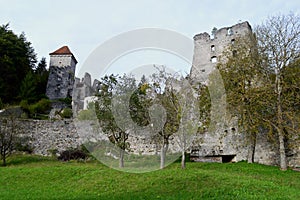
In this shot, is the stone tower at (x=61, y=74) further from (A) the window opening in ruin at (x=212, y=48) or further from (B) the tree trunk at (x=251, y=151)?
(B) the tree trunk at (x=251, y=151)

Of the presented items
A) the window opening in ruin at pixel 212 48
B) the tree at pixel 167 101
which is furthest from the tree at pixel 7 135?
the window opening in ruin at pixel 212 48

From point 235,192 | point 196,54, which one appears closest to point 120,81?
point 235,192

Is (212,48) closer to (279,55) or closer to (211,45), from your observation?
(211,45)

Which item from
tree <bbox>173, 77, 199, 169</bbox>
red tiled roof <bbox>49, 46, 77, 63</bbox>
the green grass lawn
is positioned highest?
red tiled roof <bbox>49, 46, 77, 63</bbox>

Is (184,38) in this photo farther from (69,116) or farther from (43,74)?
(43,74)

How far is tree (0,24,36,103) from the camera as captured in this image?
28.9 metres

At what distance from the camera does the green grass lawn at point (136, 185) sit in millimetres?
8852

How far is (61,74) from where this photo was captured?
4084cm

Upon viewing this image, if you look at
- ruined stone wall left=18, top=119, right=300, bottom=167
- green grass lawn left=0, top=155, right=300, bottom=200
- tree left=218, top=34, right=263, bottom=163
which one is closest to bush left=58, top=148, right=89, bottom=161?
ruined stone wall left=18, top=119, right=300, bottom=167

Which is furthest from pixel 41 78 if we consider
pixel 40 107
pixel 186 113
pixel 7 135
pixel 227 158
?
pixel 186 113

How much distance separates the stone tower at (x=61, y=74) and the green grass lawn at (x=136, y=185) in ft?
86.7

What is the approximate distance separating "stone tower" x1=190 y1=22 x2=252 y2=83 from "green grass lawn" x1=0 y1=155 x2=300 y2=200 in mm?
13844

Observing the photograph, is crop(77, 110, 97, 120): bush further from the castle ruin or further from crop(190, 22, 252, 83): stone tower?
crop(190, 22, 252, 83): stone tower

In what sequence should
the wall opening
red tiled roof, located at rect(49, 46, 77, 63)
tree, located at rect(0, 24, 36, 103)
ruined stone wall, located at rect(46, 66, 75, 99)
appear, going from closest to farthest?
the wall opening → tree, located at rect(0, 24, 36, 103) → ruined stone wall, located at rect(46, 66, 75, 99) → red tiled roof, located at rect(49, 46, 77, 63)
